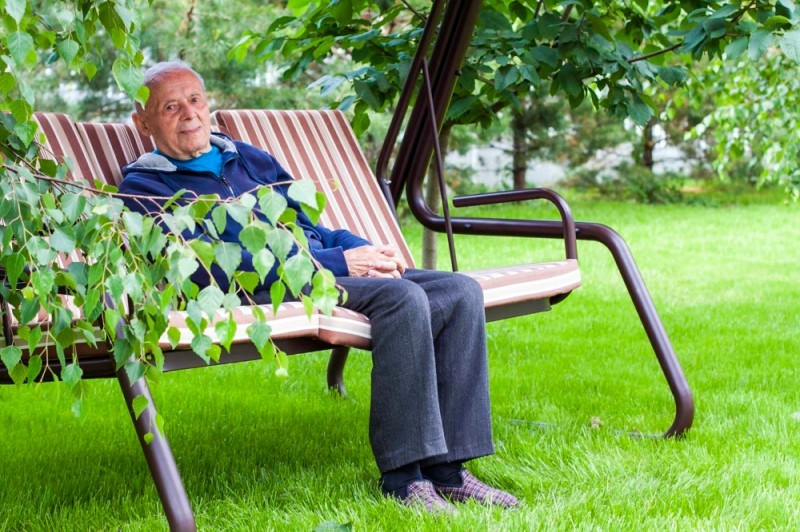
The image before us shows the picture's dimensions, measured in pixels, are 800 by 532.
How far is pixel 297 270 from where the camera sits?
4.35ft

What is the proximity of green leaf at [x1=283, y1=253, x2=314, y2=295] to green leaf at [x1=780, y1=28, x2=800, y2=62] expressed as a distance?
1.99m

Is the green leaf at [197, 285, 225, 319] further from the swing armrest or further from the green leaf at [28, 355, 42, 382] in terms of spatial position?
the swing armrest

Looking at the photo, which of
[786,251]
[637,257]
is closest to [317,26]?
[637,257]

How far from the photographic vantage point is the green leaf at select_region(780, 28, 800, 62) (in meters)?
2.87

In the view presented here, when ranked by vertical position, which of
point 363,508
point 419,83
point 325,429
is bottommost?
point 325,429

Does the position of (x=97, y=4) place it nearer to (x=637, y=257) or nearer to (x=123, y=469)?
(x=123, y=469)

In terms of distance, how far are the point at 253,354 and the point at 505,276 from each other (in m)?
0.72

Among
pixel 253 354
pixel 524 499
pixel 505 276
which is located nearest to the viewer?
pixel 253 354

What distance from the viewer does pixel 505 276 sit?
2.67m

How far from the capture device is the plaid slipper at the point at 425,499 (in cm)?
232

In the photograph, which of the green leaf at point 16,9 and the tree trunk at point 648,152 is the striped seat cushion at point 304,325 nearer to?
the green leaf at point 16,9

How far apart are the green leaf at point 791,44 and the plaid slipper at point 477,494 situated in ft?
4.61

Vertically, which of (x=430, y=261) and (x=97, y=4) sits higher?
(x=97, y=4)

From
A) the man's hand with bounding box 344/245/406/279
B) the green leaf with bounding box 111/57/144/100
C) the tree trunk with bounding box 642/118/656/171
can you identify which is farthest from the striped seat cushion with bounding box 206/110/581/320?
the tree trunk with bounding box 642/118/656/171
